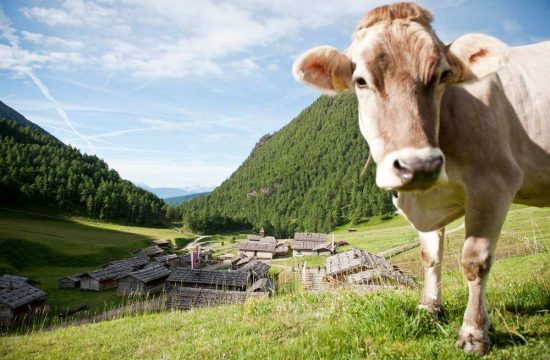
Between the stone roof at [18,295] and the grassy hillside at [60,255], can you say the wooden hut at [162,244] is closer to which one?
the grassy hillside at [60,255]

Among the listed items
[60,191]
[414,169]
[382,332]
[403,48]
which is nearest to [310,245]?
[382,332]

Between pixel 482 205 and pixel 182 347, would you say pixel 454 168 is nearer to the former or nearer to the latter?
pixel 482 205

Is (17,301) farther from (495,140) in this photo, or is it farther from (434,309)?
(495,140)

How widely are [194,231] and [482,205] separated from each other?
6010 inches

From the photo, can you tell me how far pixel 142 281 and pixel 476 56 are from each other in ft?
198

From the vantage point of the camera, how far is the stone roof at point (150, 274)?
57.1 meters

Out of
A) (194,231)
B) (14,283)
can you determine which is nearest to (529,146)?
(14,283)

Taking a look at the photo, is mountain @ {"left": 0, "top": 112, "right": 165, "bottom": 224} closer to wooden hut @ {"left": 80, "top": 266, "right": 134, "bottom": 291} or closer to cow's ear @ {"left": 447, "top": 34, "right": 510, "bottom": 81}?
wooden hut @ {"left": 80, "top": 266, "right": 134, "bottom": 291}

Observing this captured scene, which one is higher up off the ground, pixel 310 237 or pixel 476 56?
pixel 476 56

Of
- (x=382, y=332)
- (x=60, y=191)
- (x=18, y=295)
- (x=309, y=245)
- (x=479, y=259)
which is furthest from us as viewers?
(x=60, y=191)

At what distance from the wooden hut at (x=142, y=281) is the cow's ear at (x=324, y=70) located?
57.7 m

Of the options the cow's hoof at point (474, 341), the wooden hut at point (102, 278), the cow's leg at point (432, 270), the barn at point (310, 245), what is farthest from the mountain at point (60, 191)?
the cow's hoof at point (474, 341)

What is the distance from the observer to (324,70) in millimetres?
3924

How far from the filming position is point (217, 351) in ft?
15.1
